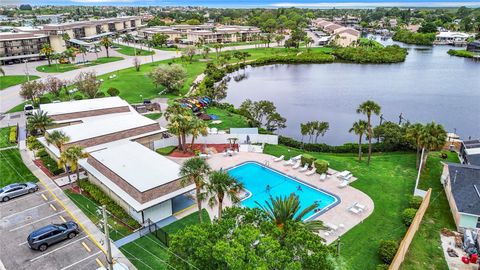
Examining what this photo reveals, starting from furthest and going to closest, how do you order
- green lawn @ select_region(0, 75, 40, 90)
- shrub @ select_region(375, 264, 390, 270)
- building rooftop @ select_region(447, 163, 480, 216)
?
green lawn @ select_region(0, 75, 40, 90), building rooftop @ select_region(447, 163, 480, 216), shrub @ select_region(375, 264, 390, 270)

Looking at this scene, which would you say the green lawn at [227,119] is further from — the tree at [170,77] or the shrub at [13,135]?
the shrub at [13,135]

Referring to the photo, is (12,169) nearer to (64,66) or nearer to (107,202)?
(107,202)

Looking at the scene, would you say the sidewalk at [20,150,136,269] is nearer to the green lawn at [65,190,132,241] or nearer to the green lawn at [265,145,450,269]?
the green lawn at [65,190,132,241]

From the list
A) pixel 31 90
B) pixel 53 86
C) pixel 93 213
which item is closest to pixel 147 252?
pixel 93 213

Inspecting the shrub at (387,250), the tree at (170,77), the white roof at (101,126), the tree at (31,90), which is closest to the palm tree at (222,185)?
the shrub at (387,250)

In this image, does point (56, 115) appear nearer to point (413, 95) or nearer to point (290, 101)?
point (290, 101)

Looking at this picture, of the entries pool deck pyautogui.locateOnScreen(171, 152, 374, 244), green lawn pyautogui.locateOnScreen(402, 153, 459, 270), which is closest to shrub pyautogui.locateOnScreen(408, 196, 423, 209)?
green lawn pyautogui.locateOnScreen(402, 153, 459, 270)

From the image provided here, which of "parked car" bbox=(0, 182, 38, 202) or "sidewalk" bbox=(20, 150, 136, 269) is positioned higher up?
"parked car" bbox=(0, 182, 38, 202)
